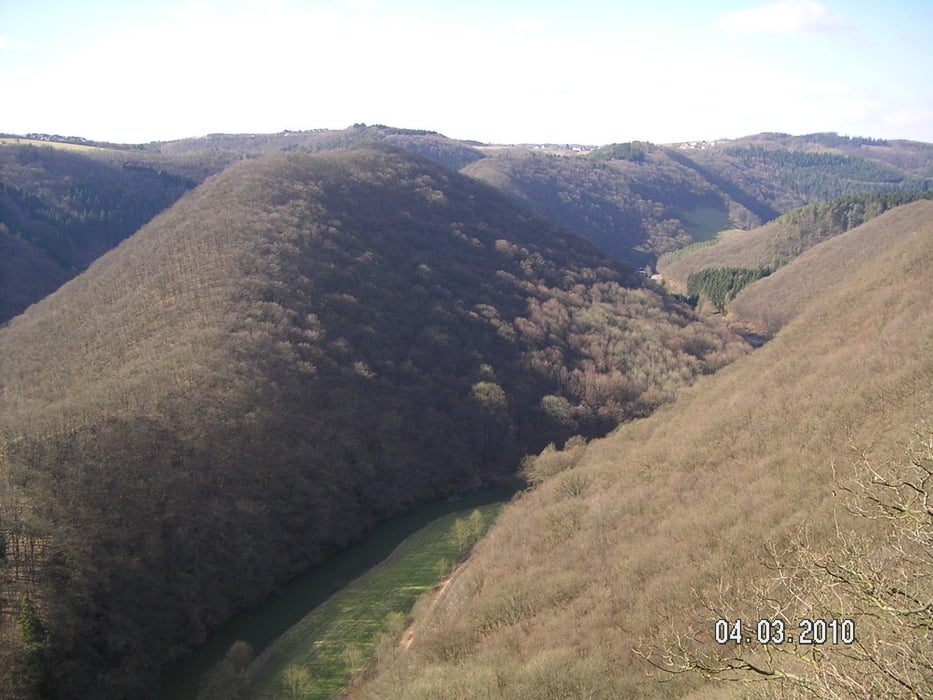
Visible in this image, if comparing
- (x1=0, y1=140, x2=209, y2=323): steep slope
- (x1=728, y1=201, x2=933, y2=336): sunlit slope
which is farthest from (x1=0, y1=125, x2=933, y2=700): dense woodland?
(x1=0, y1=140, x2=209, y2=323): steep slope

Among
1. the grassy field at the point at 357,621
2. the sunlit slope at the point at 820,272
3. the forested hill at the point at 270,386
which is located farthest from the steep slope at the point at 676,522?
the sunlit slope at the point at 820,272

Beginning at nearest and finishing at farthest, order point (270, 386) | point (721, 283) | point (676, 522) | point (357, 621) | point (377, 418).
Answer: point (676, 522) → point (357, 621) → point (270, 386) → point (377, 418) → point (721, 283)

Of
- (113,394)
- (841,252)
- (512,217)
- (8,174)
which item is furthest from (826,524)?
(8,174)

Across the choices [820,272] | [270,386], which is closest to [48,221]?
[270,386]

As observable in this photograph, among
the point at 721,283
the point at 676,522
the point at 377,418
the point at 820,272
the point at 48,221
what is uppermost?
the point at 48,221

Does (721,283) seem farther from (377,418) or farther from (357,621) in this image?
(357,621)

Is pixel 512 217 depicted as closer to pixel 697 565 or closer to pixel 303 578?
pixel 303 578
